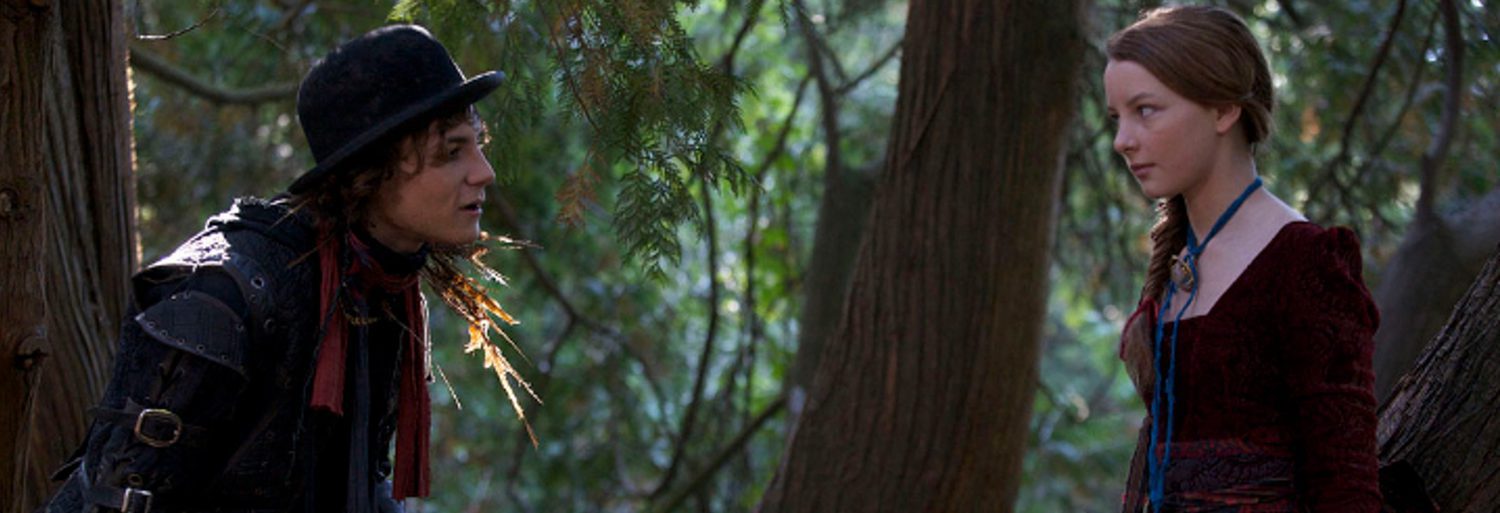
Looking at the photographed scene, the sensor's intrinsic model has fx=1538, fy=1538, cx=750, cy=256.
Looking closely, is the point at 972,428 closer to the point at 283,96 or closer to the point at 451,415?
the point at 283,96

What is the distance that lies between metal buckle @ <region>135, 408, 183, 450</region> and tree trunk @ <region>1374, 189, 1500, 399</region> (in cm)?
325

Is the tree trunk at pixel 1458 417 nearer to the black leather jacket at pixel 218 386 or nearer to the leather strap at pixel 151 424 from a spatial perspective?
the black leather jacket at pixel 218 386

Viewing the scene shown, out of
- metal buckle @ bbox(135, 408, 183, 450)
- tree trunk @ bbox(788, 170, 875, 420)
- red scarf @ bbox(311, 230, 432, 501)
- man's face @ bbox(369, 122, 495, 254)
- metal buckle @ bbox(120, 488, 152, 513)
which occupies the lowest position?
metal buckle @ bbox(120, 488, 152, 513)

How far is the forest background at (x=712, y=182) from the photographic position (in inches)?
124

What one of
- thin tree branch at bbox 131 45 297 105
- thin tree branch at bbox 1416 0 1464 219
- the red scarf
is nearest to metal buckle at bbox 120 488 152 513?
the red scarf

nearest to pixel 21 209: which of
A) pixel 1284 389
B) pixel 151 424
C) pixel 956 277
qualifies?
pixel 151 424

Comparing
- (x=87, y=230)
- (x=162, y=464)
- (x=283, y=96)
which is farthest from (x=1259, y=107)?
(x=283, y=96)

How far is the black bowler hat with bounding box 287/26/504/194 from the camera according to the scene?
2428 millimetres

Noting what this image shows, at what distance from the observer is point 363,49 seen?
248 cm

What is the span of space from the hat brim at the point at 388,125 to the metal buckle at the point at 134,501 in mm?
536

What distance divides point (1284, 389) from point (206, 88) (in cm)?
457

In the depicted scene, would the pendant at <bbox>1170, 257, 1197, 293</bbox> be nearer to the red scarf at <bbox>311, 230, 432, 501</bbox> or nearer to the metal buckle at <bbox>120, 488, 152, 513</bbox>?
the red scarf at <bbox>311, 230, 432, 501</bbox>

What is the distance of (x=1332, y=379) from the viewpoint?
2072 millimetres

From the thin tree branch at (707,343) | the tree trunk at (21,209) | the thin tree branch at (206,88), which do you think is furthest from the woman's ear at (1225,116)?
the thin tree branch at (206,88)
